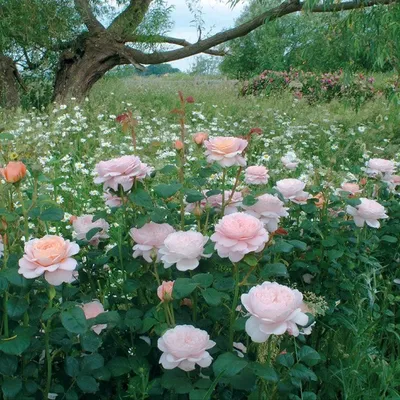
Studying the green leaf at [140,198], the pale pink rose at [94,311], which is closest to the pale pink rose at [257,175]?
the green leaf at [140,198]

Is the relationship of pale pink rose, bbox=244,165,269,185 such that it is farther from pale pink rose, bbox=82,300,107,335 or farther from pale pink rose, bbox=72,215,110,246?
pale pink rose, bbox=82,300,107,335

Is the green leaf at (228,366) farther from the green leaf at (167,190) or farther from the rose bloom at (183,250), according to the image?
the green leaf at (167,190)

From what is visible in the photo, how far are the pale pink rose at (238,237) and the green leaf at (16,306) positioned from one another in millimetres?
511

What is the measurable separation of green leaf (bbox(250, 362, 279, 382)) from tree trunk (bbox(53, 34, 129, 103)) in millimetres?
8349

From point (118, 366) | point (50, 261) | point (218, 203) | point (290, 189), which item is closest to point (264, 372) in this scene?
point (118, 366)

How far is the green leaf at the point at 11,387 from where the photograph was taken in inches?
61.4

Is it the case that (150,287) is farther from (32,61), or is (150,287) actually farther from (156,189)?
(32,61)

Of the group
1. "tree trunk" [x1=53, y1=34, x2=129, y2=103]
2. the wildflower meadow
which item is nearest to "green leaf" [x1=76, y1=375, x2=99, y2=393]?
the wildflower meadow

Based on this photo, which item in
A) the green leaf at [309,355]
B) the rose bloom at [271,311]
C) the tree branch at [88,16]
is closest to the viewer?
the rose bloom at [271,311]

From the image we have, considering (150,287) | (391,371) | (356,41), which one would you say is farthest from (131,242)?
(356,41)

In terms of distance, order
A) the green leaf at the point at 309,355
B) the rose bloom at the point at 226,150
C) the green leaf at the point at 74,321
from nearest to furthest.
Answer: the green leaf at the point at 74,321, the green leaf at the point at 309,355, the rose bloom at the point at 226,150

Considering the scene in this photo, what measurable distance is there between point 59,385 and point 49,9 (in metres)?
8.09

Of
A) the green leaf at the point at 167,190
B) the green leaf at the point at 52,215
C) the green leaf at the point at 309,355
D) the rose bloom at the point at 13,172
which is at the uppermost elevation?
the rose bloom at the point at 13,172

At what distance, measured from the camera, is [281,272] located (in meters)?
1.64
